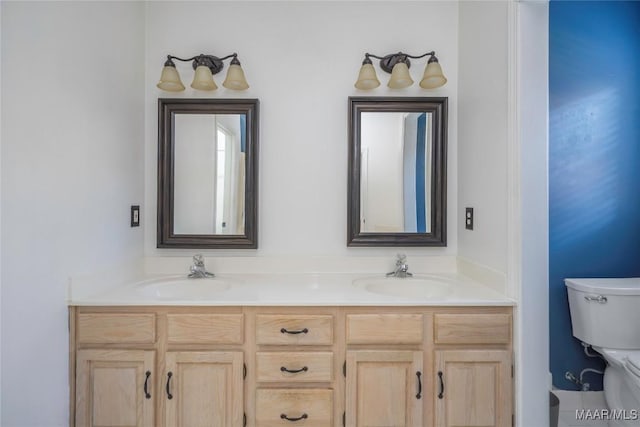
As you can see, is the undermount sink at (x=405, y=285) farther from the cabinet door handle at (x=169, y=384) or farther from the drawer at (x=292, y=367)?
the cabinet door handle at (x=169, y=384)

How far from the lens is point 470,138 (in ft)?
5.79

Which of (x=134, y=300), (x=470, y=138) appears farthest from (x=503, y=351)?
(x=134, y=300)

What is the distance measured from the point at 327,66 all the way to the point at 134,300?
154cm

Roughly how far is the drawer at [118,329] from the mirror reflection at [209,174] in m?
0.60

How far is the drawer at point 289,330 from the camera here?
1409 mm

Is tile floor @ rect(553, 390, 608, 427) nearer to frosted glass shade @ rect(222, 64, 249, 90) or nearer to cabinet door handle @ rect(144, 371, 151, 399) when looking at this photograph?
cabinet door handle @ rect(144, 371, 151, 399)

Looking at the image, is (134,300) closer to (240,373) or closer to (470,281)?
(240,373)

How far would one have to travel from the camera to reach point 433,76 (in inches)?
70.4

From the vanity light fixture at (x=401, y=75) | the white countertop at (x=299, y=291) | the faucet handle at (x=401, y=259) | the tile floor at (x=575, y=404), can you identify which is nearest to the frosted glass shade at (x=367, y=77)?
the vanity light fixture at (x=401, y=75)

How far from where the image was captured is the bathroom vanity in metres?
1.40

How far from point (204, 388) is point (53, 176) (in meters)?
1.04

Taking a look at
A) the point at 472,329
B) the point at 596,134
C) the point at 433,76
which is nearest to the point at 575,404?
the point at 472,329

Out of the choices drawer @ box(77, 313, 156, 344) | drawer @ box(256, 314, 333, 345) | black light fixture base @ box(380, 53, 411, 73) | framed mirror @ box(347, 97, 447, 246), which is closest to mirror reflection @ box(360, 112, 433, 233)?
framed mirror @ box(347, 97, 447, 246)

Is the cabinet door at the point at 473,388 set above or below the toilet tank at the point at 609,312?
below
